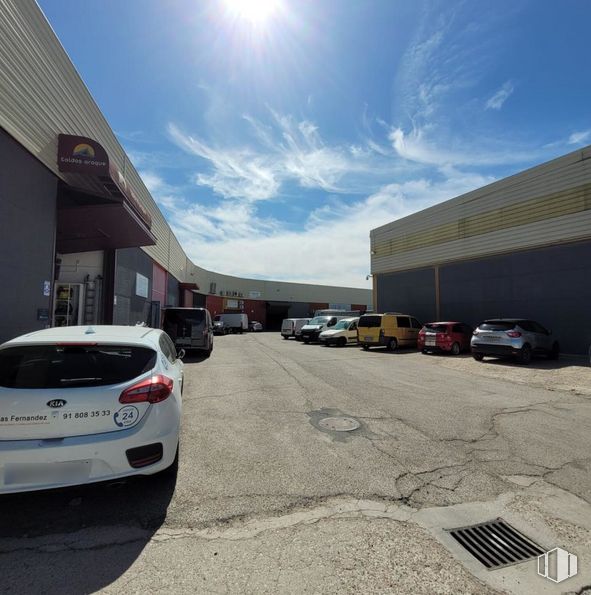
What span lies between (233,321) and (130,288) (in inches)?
1023

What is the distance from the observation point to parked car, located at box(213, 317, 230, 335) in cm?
3956

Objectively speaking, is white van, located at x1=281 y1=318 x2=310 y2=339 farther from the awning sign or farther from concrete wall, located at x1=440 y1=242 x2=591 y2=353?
the awning sign

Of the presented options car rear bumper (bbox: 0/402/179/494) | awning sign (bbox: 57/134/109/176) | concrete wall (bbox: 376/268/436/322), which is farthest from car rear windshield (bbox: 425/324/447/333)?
car rear bumper (bbox: 0/402/179/494)

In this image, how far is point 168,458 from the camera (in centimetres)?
353

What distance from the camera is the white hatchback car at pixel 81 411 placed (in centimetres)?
303

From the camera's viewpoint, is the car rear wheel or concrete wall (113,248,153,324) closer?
the car rear wheel

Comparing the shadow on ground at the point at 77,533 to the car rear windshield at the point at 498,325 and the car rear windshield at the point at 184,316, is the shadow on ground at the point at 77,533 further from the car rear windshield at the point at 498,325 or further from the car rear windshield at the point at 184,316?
the car rear windshield at the point at 498,325

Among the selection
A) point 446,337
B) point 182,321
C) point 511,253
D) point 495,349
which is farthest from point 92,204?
point 511,253

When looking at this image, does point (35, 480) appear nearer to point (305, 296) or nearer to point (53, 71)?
point (53, 71)

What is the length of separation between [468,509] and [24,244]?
31.0 ft

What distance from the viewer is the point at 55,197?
9.68 metres

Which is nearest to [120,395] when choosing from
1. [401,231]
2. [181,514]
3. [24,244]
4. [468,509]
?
[181,514]

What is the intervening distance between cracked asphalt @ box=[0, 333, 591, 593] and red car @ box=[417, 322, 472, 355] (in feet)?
34.2

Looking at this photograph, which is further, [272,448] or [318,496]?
[272,448]
